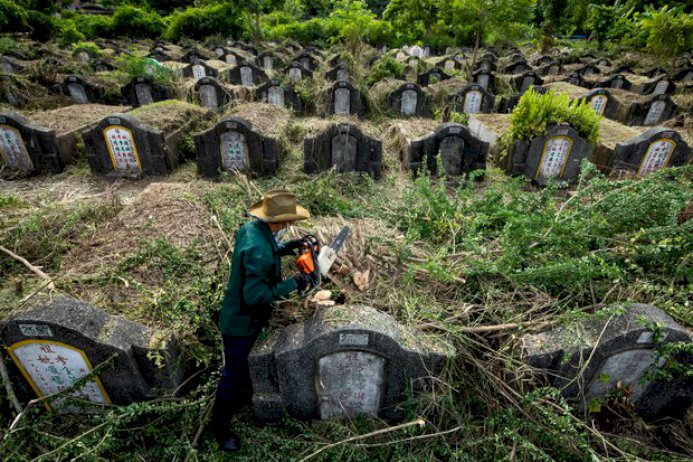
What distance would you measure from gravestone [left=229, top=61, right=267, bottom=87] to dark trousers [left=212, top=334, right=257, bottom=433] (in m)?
16.2

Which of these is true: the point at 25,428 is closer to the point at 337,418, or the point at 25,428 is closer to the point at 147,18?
the point at 337,418

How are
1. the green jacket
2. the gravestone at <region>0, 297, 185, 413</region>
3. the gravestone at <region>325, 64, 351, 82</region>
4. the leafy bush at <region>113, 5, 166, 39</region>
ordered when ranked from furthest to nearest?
1. the leafy bush at <region>113, 5, 166, 39</region>
2. the gravestone at <region>325, 64, 351, 82</region>
3. the gravestone at <region>0, 297, 185, 413</region>
4. the green jacket

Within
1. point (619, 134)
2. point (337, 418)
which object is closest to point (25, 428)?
point (337, 418)

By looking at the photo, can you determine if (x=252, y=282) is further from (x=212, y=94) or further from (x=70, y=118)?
(x=212, y=94)

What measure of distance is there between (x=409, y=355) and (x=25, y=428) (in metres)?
3.23

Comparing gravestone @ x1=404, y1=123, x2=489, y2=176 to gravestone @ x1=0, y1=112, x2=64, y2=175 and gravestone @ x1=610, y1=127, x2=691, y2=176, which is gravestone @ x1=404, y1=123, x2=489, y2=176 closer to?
gravestone @ x1=610, y1=127, x2=691, y2=176

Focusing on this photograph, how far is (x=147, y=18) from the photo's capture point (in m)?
31.7

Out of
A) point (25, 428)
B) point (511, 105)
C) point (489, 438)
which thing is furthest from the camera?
point (511, 105)

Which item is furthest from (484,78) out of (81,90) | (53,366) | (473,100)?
(53,366)

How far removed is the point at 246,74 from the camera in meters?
17.6

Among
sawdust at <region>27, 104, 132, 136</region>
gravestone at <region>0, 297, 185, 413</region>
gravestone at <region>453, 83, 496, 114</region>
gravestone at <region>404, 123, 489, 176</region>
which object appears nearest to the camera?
gravestone at <region>0, 297, 185, 413</region>

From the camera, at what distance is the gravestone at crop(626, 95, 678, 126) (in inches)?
538

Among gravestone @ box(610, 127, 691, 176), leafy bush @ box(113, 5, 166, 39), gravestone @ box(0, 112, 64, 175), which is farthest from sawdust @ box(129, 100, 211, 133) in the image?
leafy bush @ box(113, 5, 166, 39)

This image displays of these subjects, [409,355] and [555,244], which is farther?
[555,244]
